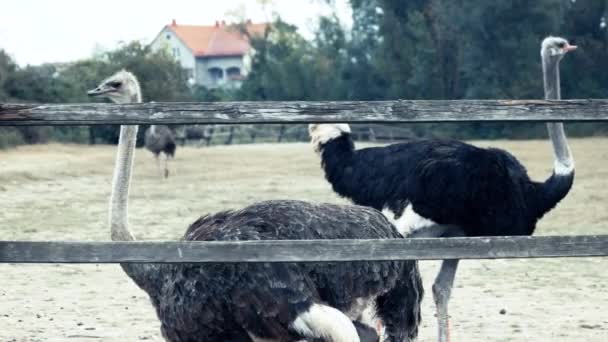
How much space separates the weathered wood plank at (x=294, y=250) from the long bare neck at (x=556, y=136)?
261 centimetres

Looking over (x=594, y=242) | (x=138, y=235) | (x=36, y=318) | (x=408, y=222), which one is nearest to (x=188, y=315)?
(x=594, y=242)

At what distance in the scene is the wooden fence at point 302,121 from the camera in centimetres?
317

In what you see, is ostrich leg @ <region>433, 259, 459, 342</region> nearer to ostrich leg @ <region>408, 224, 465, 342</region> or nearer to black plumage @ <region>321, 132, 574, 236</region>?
ostrich leg @ <region>408, 224, 465, 342</region>

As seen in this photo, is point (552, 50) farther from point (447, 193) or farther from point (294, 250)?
point (294, 250)

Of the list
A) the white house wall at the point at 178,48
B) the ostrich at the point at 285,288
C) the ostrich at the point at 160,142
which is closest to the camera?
the ostrich at the point at 285,288

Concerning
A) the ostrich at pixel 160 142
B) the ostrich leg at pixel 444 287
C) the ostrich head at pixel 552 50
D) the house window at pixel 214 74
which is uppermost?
the ostrich head at pixel 552 50

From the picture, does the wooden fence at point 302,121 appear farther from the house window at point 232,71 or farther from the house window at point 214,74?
the house window at point 214,74

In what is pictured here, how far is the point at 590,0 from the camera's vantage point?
33875 mm

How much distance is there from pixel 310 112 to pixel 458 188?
2216 millimetres

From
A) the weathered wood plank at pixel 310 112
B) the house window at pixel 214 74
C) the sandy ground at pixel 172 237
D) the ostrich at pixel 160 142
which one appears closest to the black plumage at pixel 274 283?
the weathered wood plank at pixel 310 112

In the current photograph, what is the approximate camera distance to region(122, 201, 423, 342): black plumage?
3.32 metres

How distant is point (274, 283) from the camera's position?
10.9ft

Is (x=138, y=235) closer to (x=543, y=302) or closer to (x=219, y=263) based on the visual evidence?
(x=543, y=302)

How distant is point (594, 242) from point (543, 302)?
3282mm
